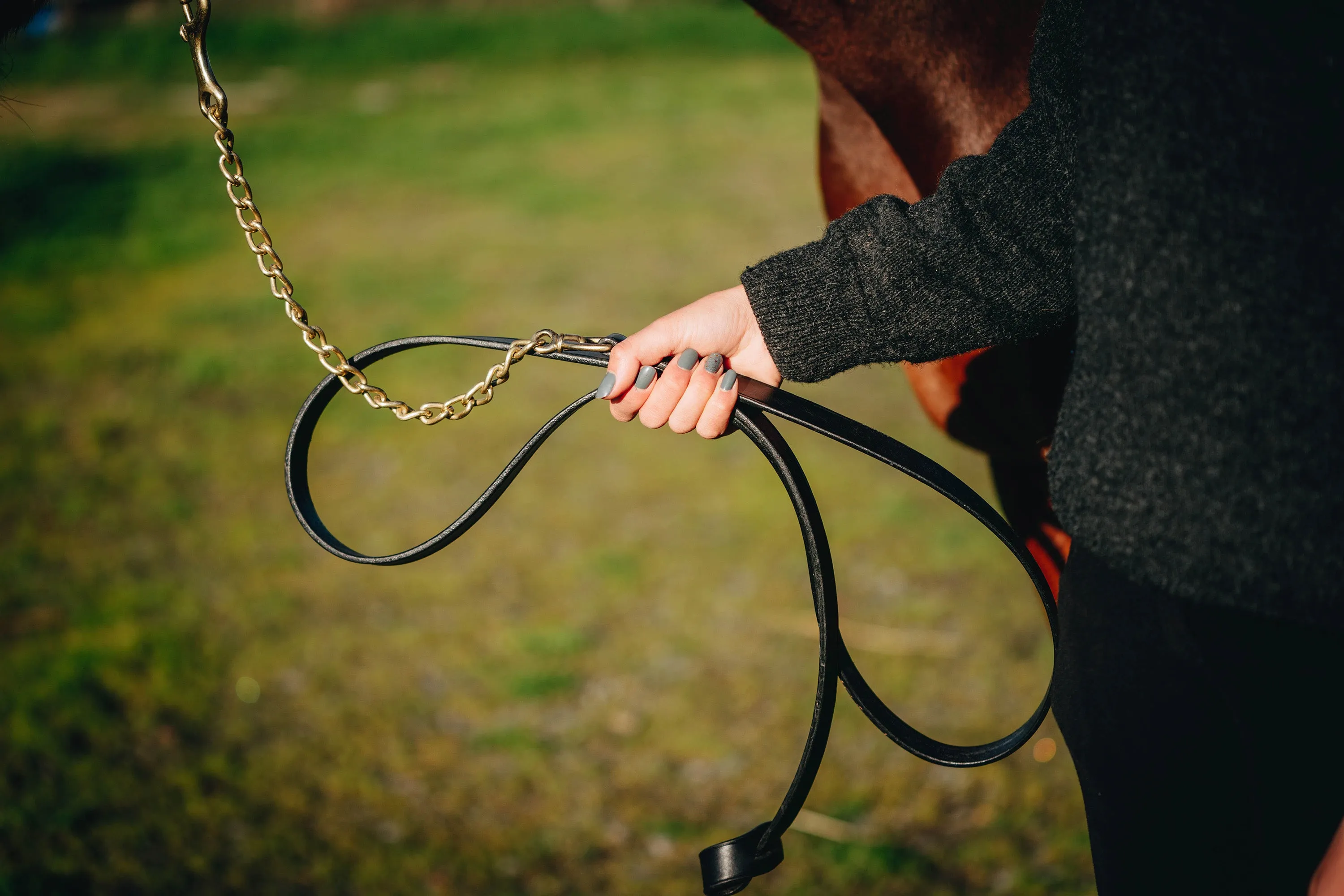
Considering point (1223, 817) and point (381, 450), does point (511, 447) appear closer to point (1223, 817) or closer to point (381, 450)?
point (381, 450)

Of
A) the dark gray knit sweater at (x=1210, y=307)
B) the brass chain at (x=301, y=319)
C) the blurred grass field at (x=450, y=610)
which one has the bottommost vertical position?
the blurred grass field at (x=450, y=610)

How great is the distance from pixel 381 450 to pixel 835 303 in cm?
324

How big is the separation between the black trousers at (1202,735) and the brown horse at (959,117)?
0.43 m

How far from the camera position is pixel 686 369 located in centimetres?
99

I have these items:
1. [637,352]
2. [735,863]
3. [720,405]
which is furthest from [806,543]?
[735,863]

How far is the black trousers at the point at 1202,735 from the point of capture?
0.74m

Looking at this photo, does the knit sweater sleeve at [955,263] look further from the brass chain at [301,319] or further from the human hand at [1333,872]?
the human hand at [1333,872]

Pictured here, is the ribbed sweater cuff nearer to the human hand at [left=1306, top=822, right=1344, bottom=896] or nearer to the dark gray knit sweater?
the dark gray knit sweater

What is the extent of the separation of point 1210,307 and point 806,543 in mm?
455

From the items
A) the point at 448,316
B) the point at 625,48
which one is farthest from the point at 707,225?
the point at 625,48

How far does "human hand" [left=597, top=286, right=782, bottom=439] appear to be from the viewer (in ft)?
3.23

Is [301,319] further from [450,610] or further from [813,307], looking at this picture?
[450,610]

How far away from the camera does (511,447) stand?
3.82 metres

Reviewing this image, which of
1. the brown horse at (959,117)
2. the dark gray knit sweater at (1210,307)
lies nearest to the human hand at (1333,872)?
the dark gray knit sweater at (1210,307)
